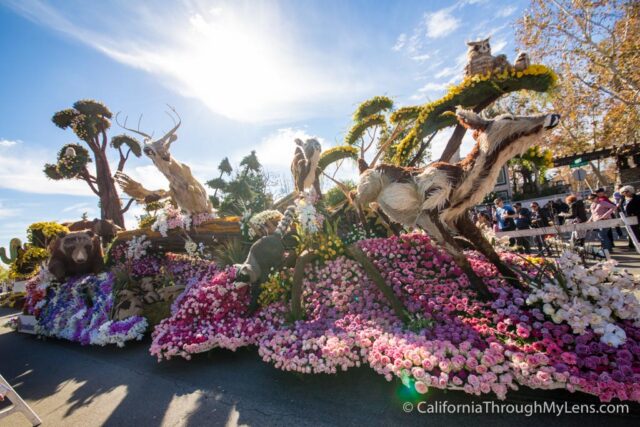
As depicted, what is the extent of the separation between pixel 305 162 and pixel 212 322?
275 cm

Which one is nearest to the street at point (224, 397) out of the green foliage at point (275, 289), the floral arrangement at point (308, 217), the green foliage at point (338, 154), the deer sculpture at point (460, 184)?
the green foliage at point (275, 289)

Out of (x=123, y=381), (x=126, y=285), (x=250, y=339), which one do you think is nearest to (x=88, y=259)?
(x=126, y=285)

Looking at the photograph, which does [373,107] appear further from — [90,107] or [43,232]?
[90,107]

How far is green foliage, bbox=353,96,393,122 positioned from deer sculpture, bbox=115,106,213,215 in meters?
5.38

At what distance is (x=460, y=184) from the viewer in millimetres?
2654

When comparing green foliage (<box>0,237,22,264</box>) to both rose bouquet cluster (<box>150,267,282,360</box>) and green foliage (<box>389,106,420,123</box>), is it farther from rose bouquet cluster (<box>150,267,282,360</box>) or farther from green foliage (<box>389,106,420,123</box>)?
green foliage (<box>389,106,420,123</box>)

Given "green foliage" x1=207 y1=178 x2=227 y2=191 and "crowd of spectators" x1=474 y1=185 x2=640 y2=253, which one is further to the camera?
"green foliage" x1=207 y1=178 x2=227 y2=191

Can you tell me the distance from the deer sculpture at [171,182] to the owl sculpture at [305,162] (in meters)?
2.26

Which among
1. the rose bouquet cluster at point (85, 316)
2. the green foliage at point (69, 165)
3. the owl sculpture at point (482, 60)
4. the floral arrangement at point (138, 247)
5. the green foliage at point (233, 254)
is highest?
the green foliage at point (69, 165)

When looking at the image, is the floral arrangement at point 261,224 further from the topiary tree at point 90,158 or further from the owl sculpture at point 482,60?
the topiary tree at point 90,158

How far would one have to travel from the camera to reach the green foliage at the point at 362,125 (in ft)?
28.6

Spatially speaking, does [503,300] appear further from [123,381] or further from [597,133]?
[597,133]

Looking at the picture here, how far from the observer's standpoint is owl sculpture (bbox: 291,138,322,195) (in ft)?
15.3

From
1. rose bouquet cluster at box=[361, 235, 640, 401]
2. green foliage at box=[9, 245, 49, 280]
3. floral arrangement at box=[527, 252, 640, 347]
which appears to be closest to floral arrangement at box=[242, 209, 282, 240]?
rose bouquet cluster at box=[361, 235, 640, 401]
